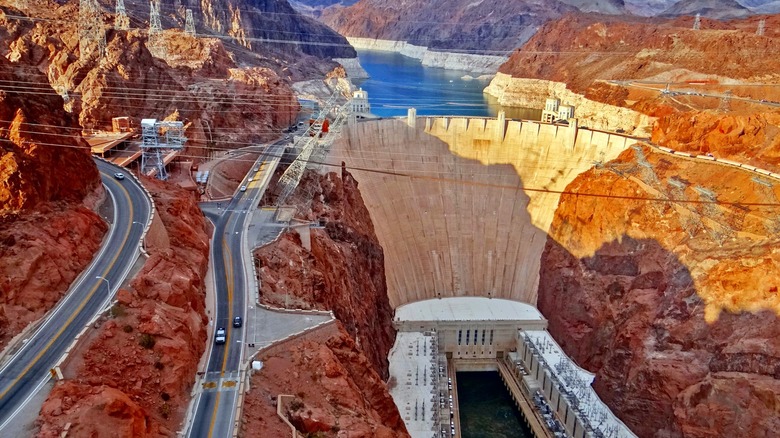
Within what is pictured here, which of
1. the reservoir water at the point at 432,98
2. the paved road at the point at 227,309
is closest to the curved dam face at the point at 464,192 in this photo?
the paved road at the point at 227,309

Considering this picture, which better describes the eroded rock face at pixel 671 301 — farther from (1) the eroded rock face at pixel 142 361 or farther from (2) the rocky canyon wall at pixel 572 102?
(1) the eroded rock face at pixel 142 361

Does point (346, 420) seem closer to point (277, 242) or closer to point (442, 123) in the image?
point (277, 242)

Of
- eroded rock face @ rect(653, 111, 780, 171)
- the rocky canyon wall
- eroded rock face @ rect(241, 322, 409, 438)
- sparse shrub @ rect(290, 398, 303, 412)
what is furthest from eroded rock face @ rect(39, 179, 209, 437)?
the rocky canyon wall

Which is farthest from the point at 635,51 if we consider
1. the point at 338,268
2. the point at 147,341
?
the point at 147,341

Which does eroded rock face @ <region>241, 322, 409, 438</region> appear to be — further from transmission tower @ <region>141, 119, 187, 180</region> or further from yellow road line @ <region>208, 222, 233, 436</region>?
transmission tower @ <region>141, 119, 187, 180</region>

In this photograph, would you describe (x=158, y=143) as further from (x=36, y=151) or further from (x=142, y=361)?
(x=142, y=361)

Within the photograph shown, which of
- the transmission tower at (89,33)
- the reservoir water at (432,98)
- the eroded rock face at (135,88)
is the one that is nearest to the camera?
the eroded rock face at (135,88)
